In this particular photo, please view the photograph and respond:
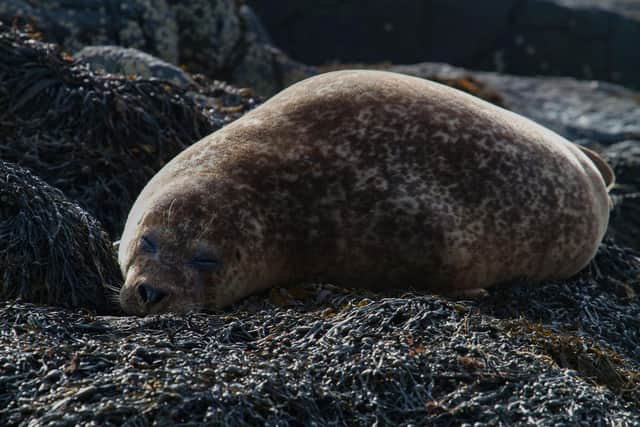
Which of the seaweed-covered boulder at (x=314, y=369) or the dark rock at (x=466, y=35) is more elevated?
the seaweed-covered boulder at (x=314, y=369)

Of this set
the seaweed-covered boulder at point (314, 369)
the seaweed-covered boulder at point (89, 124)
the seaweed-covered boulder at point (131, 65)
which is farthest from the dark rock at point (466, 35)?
the seaweed-covered boulder at point (314, 369)

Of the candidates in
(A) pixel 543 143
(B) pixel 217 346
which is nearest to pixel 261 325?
(B) pixel 217 346

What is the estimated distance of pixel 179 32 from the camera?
8688 millimetres

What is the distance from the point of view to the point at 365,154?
12.9 feet

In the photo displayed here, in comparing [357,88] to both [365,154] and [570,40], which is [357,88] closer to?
[365,154]

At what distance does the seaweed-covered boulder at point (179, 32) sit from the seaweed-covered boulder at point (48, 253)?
368 centimetres

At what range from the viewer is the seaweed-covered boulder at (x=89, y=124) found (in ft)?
15.6

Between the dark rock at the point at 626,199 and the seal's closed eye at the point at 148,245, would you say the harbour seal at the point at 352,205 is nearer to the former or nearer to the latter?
the seal's closed eye at the point at 148,245

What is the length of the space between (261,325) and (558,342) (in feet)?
3.21

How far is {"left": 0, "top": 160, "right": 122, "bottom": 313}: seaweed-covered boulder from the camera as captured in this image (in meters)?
3.54

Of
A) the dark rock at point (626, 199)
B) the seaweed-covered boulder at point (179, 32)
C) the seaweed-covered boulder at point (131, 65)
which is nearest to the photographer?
the seaweed-covered boulder at point (131, 65)

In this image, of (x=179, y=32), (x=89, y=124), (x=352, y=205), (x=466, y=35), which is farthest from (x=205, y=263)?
(x=466, y=35)

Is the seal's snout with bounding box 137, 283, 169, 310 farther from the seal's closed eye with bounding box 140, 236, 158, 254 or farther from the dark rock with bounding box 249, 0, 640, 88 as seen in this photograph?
the dark rock with bounding box 249, 0, 640, 88

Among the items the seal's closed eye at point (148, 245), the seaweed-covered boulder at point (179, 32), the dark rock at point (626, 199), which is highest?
the seal's closed eye at point (148, 245)
